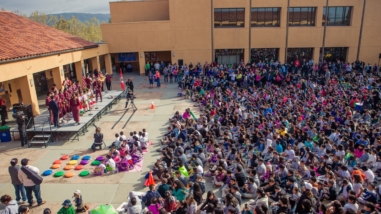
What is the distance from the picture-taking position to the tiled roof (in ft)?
50.9

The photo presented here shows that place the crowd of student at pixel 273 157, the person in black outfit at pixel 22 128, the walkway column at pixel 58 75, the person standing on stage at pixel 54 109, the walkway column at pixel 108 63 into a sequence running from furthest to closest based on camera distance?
the walkway column at pixel 108 63
the walkway column at pixel 58 75
the person standing on stage at pixel 54 109
the person in black outfit at pixel 22 128
the crowd of student at pixel 273 157

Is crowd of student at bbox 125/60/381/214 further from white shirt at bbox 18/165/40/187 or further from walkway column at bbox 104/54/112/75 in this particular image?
walkway column at bbox 104/54/112/75

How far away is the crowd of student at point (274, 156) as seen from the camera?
7570 millimetres

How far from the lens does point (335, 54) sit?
30.7 meters

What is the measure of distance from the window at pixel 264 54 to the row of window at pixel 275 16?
2505 millimetres

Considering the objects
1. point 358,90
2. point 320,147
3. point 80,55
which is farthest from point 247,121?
point 80,55

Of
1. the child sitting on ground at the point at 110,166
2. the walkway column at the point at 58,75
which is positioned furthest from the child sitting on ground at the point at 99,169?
the walkway column at the point at 58,75

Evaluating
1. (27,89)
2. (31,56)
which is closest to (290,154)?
(27,89)

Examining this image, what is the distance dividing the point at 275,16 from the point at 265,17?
3.28ft

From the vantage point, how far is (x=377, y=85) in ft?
64.3

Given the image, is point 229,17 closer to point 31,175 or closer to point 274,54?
point 274,54

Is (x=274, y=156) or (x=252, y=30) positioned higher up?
(x=252, y=30)

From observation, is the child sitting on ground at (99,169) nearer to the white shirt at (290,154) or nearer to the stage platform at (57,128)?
the stage platform at (57,128)

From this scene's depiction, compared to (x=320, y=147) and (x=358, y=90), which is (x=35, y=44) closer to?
(x=320, y=147)
